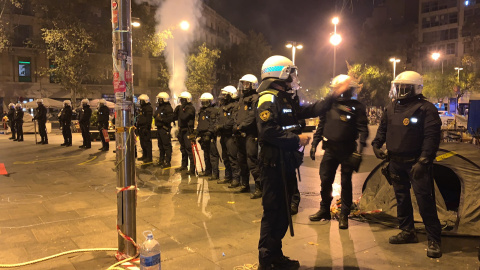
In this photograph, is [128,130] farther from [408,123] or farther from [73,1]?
[73,1]

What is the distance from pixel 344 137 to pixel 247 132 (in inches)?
78.8

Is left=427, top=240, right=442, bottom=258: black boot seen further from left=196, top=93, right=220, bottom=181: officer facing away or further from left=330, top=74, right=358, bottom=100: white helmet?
left=196, top=93, right=220, bottom=181: officer facing away

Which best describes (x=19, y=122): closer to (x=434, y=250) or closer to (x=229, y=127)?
(x=229, y=127)

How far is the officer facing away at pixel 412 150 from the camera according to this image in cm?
433

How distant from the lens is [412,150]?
4496 mm

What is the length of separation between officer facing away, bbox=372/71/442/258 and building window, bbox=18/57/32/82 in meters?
42.8

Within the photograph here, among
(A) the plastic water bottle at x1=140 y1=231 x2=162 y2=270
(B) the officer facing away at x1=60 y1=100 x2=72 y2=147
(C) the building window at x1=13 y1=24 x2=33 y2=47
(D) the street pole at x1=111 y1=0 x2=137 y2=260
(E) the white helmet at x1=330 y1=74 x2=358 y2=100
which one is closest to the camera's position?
(A) the plastic water bottle at x1=140 y1=231 x2=162 y2=270

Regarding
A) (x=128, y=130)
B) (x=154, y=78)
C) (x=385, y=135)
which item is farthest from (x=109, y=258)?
(x=154, y=78)

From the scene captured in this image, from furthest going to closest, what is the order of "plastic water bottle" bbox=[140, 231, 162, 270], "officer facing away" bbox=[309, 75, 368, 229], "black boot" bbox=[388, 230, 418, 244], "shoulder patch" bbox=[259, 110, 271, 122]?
1. "officer facing away" bbox=[309, 75, 368, 229]
2. "black boot" bbox=[388, 230, 418, 244]
3. "shoulder patch" bbox=[259, 110, 271, 122]
4. "plastic water bottle" bbox=[140, 231, 162, 270]

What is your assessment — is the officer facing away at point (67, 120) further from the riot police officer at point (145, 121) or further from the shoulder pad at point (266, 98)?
the shoulder pad at point (266, 98)

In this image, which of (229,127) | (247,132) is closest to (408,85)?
(247,132)

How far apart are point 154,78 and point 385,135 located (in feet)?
140

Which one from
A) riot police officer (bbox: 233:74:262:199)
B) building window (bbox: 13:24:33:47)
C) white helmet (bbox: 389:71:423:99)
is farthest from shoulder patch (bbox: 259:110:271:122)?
building window (bbox: 13:24:33:47)

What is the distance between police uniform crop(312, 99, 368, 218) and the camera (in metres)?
5.24
